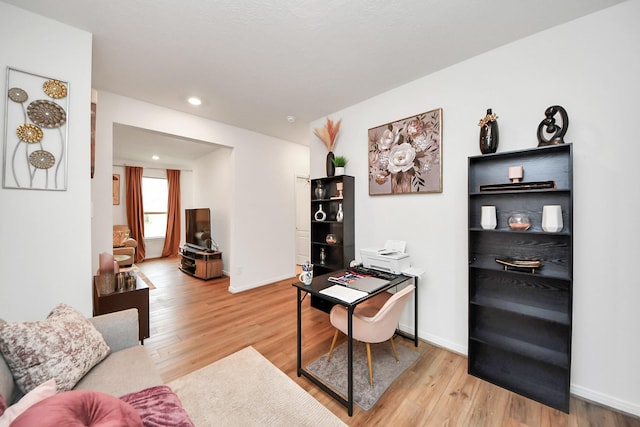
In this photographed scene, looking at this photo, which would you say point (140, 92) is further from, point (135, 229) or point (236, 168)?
point (135, 229)

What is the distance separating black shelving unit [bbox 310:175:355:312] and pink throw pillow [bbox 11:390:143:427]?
2.29 meters

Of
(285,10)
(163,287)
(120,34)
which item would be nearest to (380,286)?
(285,10)

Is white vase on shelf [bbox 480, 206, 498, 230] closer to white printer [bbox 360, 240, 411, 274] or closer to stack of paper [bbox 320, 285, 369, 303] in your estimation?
white printer [bbox 360, 240, 411, 274]

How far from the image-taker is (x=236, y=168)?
3861 mm

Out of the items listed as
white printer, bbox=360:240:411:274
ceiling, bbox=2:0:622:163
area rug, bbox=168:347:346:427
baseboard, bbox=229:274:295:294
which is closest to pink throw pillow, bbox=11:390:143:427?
area rug, bbox=168:347:346:427

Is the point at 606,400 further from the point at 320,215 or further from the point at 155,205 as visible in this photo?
the point at 155,205

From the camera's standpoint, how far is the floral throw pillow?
1028 millimetres

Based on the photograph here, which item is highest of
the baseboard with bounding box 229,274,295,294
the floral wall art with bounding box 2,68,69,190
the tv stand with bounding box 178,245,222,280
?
the floral wall art with bounding box 2,68,69,190

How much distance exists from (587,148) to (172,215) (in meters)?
7.72

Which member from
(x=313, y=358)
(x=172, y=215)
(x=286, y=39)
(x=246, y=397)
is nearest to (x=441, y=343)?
(x=313, y=358)

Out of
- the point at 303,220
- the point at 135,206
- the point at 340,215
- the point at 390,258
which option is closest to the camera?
the point at 390,258

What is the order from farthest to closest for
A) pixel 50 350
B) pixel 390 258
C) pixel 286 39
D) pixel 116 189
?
pixel 116 189
pixel 390 258
pixel 286 39
pixel 50 350

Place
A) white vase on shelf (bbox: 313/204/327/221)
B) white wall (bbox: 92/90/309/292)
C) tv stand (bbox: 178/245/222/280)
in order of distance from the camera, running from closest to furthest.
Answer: white wall (bbox: 92/90/309/292), white vase on shelf (bbox: 313/204/327/221), tv stand (bbox: 178/245/222/280)

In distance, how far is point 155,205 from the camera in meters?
6.56
